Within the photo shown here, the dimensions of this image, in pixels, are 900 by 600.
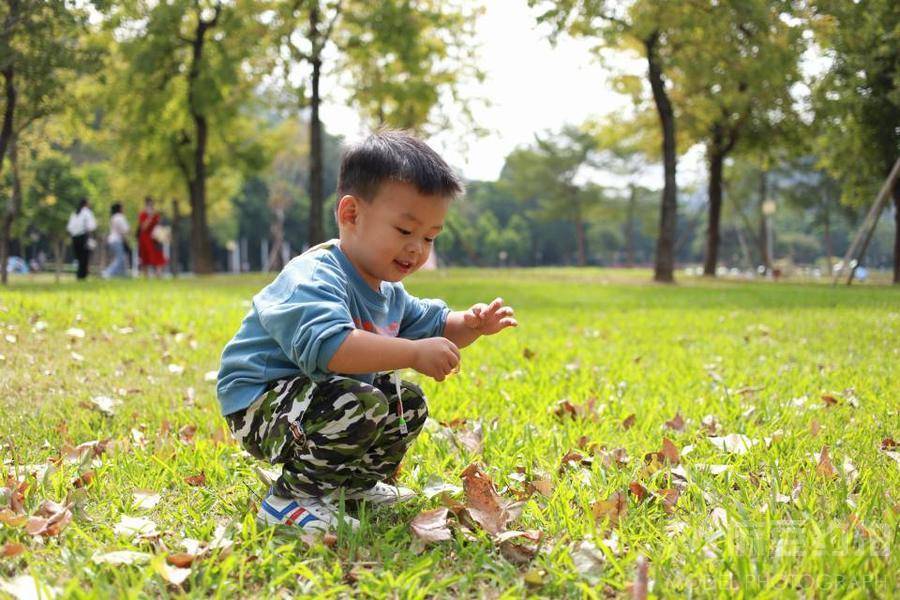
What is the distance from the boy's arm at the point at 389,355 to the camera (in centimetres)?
191

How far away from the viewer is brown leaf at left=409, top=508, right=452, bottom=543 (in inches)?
82.2

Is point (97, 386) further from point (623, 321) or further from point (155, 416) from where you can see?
point (623, 321)

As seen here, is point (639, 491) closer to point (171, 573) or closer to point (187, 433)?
point (171, 573)

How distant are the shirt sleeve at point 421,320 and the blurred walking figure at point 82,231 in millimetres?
15512

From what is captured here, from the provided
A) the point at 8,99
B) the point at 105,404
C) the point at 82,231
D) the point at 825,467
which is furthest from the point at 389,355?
the point at 82,231

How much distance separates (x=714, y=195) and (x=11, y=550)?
25399 mm

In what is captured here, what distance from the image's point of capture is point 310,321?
1944 mm

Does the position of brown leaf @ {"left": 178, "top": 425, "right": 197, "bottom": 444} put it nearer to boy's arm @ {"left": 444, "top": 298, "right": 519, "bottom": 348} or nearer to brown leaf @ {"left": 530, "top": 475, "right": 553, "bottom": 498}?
boy's arm @ {"left": 444, "top": 298, "right": 519, "bottom": 348}

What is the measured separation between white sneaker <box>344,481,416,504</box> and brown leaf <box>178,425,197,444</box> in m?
1.12

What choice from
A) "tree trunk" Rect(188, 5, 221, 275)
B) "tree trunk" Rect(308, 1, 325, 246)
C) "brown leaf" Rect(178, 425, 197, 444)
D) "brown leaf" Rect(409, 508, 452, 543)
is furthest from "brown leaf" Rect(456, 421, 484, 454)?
"tree trunk" Rect(188, 5, 221, 275)

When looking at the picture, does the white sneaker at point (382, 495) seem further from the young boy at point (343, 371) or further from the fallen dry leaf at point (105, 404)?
the fallen dry leaf at point (105, 404)

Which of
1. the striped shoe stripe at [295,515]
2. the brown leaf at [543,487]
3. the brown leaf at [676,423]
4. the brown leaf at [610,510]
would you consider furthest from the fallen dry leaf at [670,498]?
the striped shoe stripe at [295,515]

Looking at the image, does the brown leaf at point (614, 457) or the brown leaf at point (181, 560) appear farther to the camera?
the brown leaf at point (614, 457)

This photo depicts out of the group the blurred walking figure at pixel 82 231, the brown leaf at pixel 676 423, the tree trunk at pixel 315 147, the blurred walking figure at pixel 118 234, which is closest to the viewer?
the brown leaf at pixel 676 423
